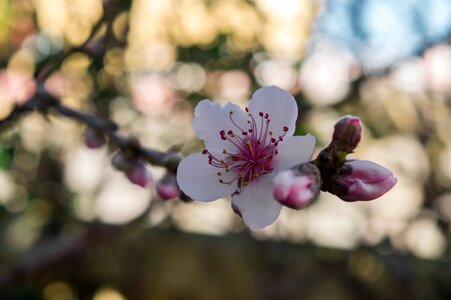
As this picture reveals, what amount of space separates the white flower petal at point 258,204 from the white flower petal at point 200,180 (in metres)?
0.02

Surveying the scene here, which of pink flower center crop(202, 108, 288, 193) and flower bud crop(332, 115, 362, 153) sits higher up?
flower bud crop(332, 115, 362, 153)

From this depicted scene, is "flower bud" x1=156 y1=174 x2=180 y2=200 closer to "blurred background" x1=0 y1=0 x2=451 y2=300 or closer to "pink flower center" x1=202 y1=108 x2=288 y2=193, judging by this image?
"pink flower center" x1=202 y1=108 x2=288 y2=193

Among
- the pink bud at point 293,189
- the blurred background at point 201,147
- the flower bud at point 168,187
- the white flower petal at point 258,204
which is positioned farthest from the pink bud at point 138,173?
the blurred background at point 201,147

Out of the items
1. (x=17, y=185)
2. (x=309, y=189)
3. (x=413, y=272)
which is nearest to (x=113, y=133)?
(x=309, y=189)

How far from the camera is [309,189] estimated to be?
1.88 ft

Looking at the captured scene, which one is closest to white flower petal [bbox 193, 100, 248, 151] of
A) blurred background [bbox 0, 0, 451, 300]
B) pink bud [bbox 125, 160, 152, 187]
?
pink bud [bbox 125, 160, 152, 187]

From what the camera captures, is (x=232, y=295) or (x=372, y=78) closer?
(x=372, y=78)

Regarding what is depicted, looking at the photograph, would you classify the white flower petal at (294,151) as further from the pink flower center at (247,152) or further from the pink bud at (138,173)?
the pink bud at (138,173)

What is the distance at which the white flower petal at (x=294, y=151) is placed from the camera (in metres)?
0.63

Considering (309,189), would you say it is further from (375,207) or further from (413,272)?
(413,272)

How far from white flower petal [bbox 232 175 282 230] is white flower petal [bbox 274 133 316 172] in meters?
0.02

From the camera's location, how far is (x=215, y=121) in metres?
0.71

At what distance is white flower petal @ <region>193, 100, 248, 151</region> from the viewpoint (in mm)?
→ 701

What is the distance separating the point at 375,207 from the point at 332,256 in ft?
0.86
